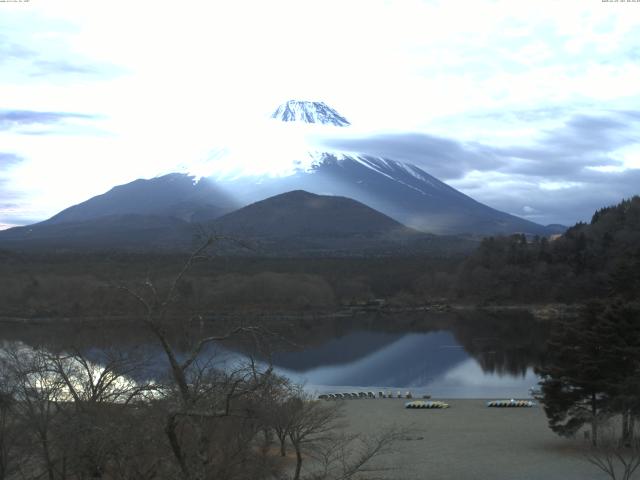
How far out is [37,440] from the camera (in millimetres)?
11266

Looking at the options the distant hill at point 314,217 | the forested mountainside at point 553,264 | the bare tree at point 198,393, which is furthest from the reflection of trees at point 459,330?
the distant hill at point 314,217

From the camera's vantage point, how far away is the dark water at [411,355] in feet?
103

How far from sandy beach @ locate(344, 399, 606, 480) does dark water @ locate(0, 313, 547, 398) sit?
3890mm

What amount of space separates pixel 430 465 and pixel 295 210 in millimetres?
149787

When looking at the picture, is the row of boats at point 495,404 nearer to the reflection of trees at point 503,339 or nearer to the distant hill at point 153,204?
the reflection of trees at point 503,339

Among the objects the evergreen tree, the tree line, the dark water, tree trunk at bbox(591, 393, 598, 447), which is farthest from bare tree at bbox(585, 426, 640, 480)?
the dark water

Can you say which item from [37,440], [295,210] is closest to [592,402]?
[37,440]

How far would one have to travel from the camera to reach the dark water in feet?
103

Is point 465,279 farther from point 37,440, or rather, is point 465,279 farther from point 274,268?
point 37,440

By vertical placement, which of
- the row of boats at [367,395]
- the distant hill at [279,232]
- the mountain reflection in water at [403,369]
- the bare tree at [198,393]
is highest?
the distant hill at [279,232]

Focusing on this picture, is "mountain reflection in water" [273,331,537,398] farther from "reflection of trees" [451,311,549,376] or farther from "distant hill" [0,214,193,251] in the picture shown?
"distant hill" [0,214,193,251]

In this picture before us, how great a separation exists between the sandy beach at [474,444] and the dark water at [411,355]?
389 cm

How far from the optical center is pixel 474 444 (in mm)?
19547

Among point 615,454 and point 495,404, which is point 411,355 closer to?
point 495,404
